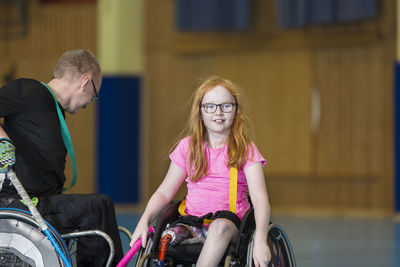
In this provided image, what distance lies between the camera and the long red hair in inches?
91.1

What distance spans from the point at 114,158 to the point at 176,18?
5.98 feet

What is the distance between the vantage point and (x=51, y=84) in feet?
8.07

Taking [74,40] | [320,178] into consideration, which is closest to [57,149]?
[320,178]

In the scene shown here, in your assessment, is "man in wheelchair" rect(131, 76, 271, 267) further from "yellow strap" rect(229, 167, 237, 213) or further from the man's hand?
the man's hand

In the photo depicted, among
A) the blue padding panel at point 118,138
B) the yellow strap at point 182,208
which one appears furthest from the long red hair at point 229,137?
the blue padding panel at point 118,138

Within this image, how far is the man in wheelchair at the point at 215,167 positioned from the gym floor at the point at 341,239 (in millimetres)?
1695

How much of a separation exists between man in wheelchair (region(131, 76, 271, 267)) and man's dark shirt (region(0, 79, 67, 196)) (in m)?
0.40

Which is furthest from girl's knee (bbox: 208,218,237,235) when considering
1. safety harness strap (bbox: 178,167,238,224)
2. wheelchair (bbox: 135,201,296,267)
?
safety harness strap (bbox: 178,167,238,224)

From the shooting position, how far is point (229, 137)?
239 centimetres

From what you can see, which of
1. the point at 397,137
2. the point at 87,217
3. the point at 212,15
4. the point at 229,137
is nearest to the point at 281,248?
the point at 229,137

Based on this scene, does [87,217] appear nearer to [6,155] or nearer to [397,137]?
[6,155]

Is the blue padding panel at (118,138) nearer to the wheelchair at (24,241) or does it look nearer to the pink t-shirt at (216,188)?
the pink t-shirt at (216,188)

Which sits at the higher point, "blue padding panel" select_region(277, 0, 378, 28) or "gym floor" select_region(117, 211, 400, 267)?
"blue padding panel" select_region(277, 0, 378, 28)

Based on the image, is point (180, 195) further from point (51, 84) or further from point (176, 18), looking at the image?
point (51, 84)
